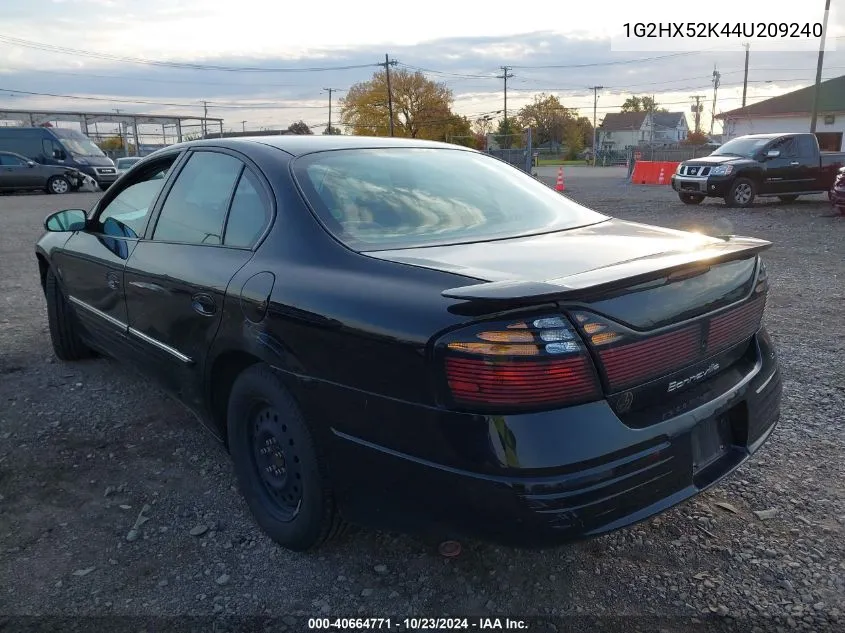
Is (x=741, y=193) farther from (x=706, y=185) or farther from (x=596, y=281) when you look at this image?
(x=596, y=281)

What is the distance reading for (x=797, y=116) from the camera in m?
42.6

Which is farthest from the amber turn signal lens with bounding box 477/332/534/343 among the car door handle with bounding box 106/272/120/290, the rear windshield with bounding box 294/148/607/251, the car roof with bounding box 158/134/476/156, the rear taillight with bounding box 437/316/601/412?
the car door handle with bounding box 106/272/120/290

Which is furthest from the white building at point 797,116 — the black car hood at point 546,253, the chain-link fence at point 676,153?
the black car hood at point 546,253

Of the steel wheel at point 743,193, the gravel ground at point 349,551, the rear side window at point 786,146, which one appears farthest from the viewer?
the rear side window at point 786,146

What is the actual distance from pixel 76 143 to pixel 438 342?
92.1 ft

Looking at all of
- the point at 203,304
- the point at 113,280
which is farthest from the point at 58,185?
the point at 203,304

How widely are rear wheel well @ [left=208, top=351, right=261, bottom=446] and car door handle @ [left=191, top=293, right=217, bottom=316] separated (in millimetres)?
191

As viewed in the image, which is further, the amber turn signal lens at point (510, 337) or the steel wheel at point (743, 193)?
the steel wheel at point (743, 193)

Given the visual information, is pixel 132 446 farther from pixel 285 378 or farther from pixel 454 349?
pixel 454 349

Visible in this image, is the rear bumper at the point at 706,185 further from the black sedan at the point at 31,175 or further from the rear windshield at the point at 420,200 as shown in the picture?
the black sedan at the point at 31,175

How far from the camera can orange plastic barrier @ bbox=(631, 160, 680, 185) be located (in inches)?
1005

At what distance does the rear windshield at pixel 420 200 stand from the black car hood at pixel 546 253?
116 mm

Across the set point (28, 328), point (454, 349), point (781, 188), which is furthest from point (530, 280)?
point (781, 188)

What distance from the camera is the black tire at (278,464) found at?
2.37 metres
